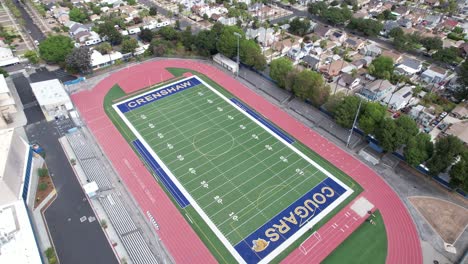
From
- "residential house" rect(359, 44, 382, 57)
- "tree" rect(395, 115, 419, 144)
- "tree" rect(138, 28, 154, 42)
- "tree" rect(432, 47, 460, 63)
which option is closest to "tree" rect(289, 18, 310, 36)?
"residential house" rect(359, 44, 382, 57)

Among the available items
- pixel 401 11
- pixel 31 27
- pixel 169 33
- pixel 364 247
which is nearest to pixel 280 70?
pixel 169 33

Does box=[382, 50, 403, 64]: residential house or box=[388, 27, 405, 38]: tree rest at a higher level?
box=[388, 27, 405, 38]: tree

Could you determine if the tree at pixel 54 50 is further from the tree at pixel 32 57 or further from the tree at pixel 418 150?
the tree at pixel 418 150

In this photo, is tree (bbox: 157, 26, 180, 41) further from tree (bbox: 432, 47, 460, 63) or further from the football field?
tree (bbox: 432, 47, 460, 63)

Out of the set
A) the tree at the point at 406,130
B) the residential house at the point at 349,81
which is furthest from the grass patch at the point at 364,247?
the residential house at the point at 349,81

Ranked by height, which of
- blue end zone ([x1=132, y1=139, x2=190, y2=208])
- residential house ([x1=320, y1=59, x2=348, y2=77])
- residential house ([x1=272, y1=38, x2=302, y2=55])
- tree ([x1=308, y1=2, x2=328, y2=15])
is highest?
tree ([x1=308, y1=2, x2=328, y2=15])

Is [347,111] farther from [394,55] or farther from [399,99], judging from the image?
[394,55]
